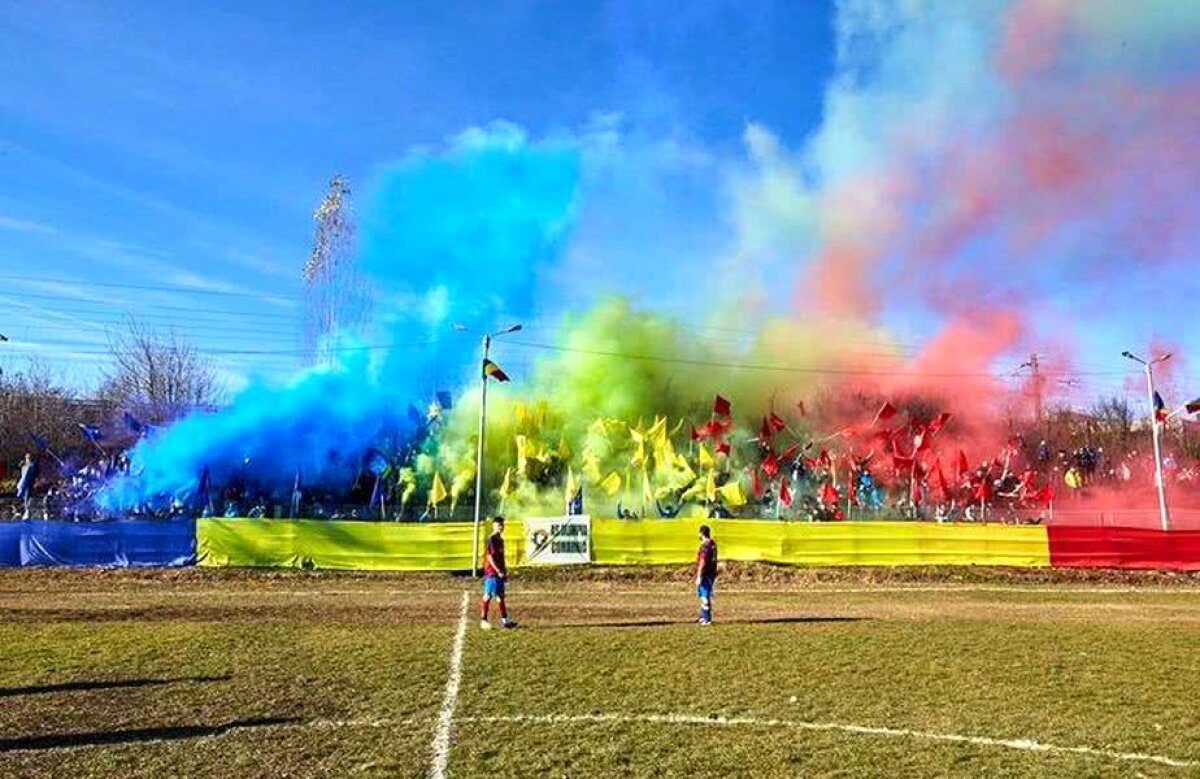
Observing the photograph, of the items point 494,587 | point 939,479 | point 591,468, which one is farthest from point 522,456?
point 494,587

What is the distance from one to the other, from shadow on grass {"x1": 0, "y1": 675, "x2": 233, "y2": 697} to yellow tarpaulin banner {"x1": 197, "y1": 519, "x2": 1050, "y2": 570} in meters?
20.0

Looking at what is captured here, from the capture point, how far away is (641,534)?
117 ft

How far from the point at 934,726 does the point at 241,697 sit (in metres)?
9.46

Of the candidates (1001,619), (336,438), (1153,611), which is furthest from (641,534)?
(336,438)

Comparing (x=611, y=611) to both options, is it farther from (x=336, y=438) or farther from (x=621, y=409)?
(x=621, y=409)

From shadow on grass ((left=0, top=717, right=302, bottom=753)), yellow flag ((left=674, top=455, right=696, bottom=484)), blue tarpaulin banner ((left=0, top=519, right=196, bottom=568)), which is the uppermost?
yellow flag ((left=674, top=455, right=696, bottom=484))

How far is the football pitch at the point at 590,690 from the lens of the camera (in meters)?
9.89

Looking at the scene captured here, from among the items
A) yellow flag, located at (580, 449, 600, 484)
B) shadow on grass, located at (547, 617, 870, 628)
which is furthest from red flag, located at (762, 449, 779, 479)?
shadow on grass, located at (547, 617, 870, 628)

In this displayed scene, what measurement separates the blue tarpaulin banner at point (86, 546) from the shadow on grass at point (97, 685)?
68.6 ft

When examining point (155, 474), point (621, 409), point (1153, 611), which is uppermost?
point (621, 409)

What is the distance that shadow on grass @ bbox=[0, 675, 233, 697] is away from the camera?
13.4 metres

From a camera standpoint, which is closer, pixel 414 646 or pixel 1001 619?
pixel 414 646

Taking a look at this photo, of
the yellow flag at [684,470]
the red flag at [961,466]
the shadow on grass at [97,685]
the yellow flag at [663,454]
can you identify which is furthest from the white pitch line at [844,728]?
the red flag at [961,466]

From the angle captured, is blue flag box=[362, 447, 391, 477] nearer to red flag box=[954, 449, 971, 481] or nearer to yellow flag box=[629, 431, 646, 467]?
yellow flag box=[629, 431, 646, 467]
